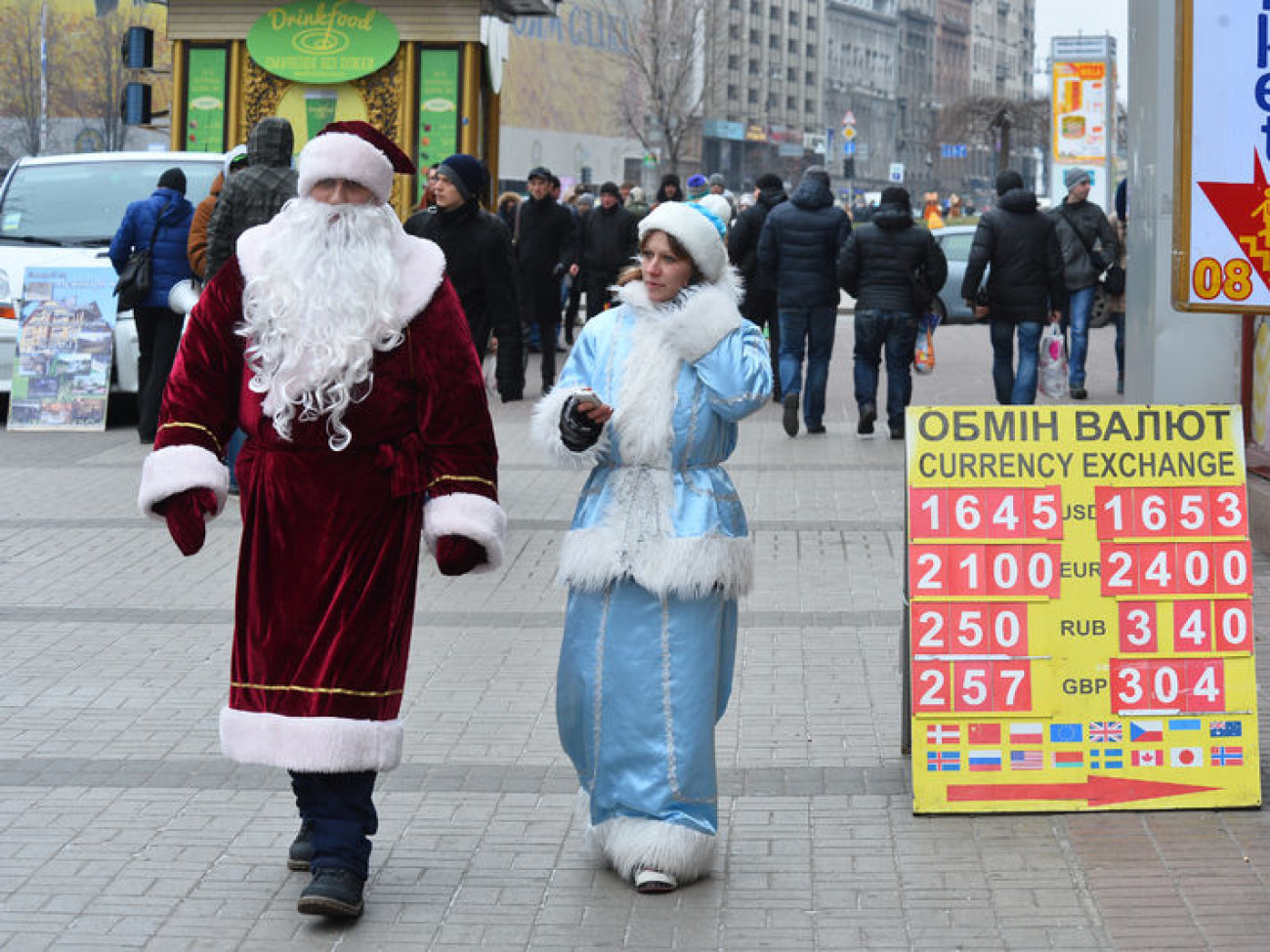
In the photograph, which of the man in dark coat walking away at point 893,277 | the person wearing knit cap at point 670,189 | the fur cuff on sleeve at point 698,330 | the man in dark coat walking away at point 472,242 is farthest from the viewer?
the person wearing knit cap at point 670,189

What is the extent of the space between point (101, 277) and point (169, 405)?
34.1 ft

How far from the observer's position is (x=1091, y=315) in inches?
664

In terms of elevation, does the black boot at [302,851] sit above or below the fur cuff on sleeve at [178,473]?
below

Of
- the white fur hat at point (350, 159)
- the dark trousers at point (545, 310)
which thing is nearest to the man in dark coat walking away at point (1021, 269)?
the dark trousers at point (545, 310)

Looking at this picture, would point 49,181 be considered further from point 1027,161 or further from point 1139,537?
point 1027,161

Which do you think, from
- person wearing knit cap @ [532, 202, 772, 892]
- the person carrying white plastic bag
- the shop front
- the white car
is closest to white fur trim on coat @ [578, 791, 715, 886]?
person wearing knit cap @ [532, 202, 772, 892]

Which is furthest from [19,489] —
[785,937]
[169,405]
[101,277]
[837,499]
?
[785,937]

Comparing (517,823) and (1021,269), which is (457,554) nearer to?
(517,823)

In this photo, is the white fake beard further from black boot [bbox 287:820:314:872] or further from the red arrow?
the red arrow

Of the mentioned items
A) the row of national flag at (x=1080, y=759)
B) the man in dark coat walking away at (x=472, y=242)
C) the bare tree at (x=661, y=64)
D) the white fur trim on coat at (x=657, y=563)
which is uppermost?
the bare tree at (x=661, y=64)

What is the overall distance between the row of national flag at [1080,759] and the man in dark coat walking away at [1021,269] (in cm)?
851

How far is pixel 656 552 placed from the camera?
5.08 m

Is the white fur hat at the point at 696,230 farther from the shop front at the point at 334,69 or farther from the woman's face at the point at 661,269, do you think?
the shop front at the point at 334,69

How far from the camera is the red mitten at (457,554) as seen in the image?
488cm
